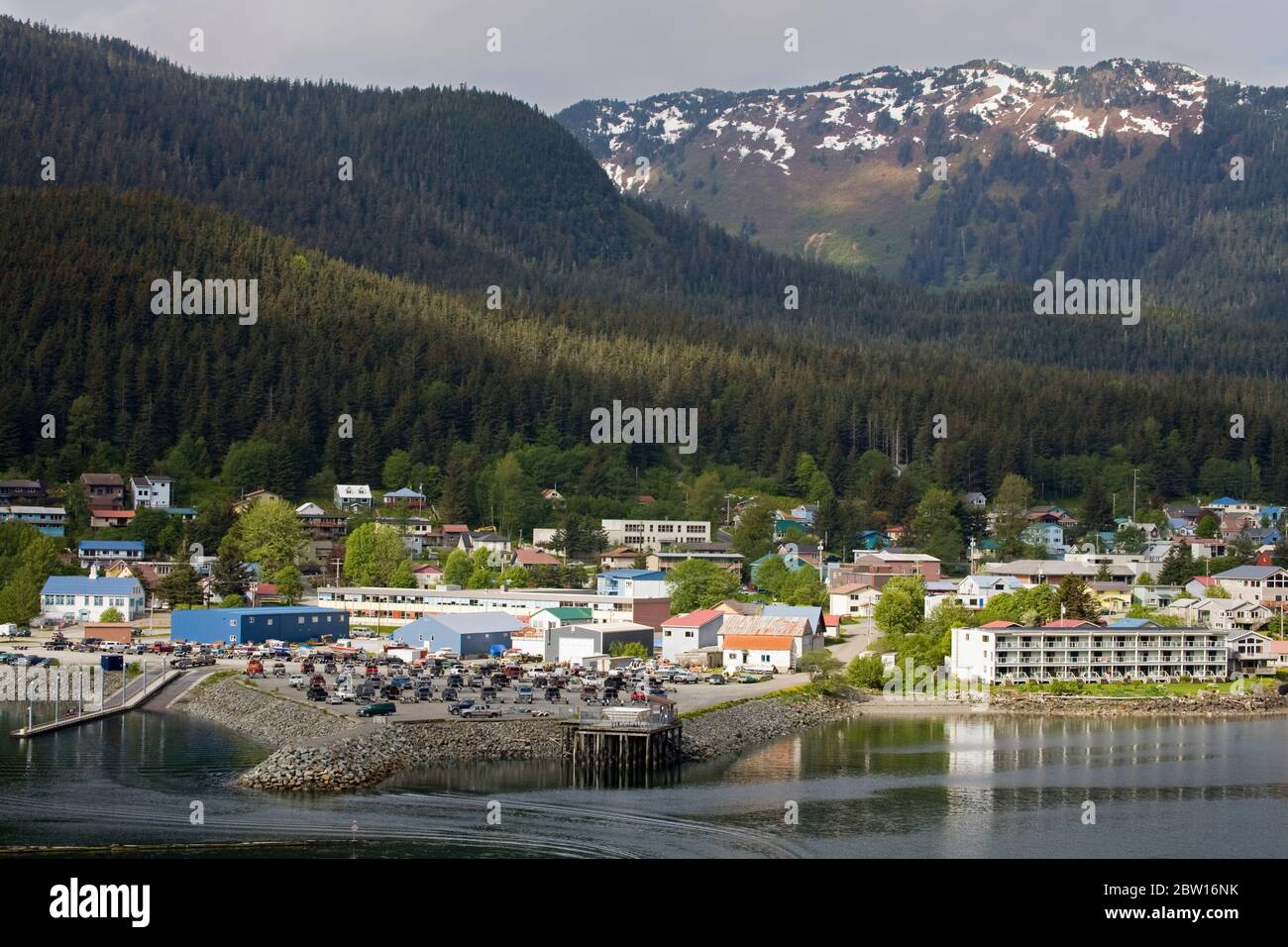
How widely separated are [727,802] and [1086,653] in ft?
86.7

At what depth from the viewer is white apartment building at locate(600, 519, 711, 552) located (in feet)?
300

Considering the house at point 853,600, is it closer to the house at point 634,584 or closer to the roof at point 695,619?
the house at point 634,584

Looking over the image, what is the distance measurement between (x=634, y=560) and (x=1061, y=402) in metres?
40.7

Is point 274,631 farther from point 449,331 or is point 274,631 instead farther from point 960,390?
point 960,390

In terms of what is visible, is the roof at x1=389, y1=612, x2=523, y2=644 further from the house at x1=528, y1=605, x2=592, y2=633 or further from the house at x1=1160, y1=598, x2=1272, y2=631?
the house at x1=1160, y1=598, x2=1272, y2=631

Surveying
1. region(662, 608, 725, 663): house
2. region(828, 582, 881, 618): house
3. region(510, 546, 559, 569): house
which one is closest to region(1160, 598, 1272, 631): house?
region(828, 582, 881, 618): house

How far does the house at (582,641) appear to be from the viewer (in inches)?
2399

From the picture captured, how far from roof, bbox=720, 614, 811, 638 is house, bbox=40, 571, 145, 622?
23.9m

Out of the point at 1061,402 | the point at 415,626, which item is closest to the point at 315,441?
the point at 415,626

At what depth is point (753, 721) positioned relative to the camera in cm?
4894

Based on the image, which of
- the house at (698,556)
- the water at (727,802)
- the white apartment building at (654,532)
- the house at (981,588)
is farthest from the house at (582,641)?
the white apartment building at (654,532)

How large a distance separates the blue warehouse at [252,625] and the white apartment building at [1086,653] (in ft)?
77.7
